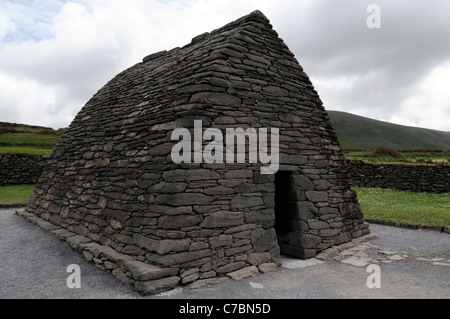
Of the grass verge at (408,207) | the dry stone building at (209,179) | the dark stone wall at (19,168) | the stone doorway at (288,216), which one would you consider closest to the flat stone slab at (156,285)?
the dry stone building at (209,179)

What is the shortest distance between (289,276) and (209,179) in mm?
2427

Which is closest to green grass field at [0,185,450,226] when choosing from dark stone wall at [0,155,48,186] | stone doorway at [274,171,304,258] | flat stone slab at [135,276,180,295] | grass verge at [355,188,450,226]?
grass verge at [355,188,450,226]

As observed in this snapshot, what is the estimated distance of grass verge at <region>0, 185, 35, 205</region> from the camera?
45.7 feet

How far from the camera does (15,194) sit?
15664 mm

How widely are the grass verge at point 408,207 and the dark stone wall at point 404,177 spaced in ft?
3.40

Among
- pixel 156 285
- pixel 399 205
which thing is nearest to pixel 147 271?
pixel 156 285

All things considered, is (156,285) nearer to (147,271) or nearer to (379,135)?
(147,271)

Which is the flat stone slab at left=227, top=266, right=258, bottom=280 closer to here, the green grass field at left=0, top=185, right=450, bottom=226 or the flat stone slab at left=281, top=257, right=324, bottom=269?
the flat stone slab at left=281, top=257, right=324, bottom=269

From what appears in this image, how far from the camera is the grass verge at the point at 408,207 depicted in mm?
10742

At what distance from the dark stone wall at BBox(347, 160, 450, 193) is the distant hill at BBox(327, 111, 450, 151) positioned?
8564 centimetres

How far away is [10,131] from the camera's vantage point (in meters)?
42.4

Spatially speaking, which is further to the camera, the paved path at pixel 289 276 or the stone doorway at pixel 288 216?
the stone doorway at pixel 288 216

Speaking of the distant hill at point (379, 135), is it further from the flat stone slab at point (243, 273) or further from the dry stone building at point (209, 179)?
the flat stone slab at point (243, 273)

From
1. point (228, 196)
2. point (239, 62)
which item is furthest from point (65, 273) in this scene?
point (239, 62)
